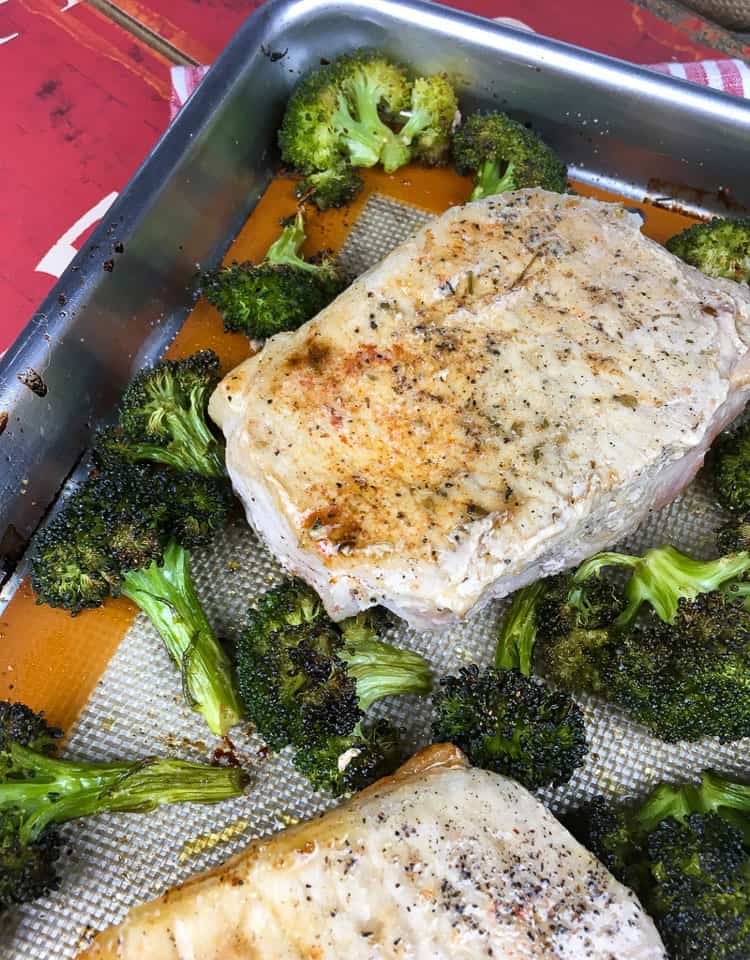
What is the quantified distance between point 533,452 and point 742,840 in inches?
46.4

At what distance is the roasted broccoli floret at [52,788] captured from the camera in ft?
8.28

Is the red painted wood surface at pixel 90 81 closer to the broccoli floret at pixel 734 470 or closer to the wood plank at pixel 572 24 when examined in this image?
the wood plank at pixel 572 24

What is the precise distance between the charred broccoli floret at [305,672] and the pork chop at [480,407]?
4.2 inches

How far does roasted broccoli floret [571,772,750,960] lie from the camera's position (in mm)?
2389

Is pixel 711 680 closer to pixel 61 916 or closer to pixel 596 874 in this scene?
pixel 596 874

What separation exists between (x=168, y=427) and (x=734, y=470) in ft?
5.72

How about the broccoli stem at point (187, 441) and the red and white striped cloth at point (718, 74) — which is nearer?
the broccoli stem at point (187, 441)

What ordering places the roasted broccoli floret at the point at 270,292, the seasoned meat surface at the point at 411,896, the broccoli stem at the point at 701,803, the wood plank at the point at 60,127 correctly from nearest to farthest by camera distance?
1. the seasoned meat surface at the point at 411,896
2. the broccoli stem at the point at 701,803
3. the roasted broccoli floret at the point at 270,292
4. the wood plank at the point at 60,127

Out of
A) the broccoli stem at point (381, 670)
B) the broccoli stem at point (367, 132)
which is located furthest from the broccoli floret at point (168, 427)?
the broccoli stem at point (367, 132)

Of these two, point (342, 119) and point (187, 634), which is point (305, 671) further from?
point (342, 119)

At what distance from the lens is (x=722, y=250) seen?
10.2 ft

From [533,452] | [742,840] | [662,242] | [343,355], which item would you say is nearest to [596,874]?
[742,840]

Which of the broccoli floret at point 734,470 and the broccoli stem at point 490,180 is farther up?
the broccoli stem at point 490,180

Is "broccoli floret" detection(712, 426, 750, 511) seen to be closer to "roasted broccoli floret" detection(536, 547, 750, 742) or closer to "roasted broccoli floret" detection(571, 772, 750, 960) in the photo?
"roasted broccoli floret" detection(536, 547, 750, 742)
